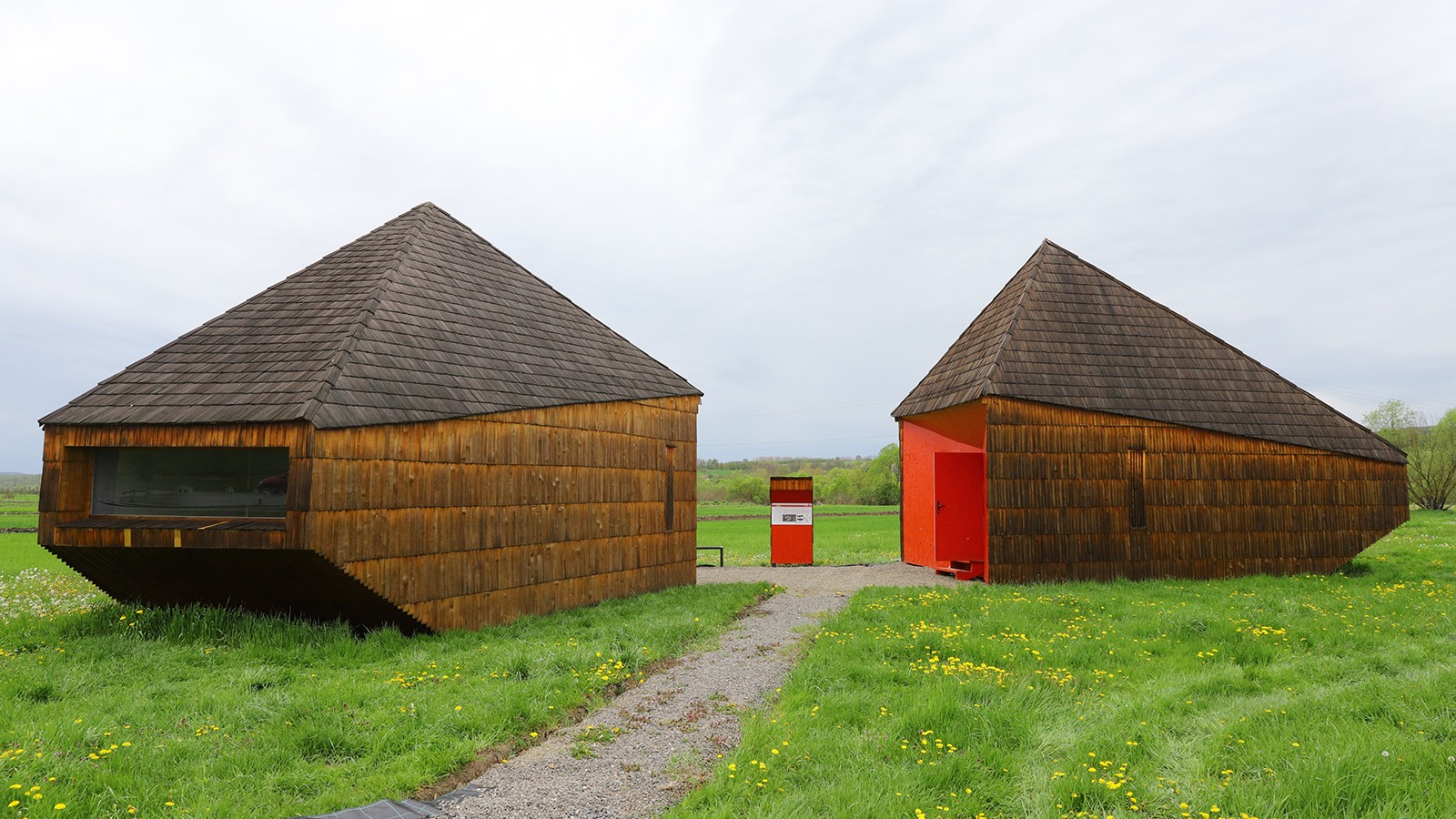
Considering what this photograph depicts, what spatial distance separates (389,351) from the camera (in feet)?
33.3

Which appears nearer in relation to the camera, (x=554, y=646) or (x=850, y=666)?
(x=850, y=666)

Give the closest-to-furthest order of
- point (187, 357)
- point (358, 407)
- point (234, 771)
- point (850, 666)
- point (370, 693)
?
point (234, 771) < point (370, 693) < point (850, 666) < point (358, 407) < point (187, 357)

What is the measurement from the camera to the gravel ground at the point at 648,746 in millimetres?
5074

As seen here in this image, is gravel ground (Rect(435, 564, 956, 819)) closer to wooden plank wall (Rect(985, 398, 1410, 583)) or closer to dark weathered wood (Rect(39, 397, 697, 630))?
dark weathered wood (Rect(39, 397, 697, 630))

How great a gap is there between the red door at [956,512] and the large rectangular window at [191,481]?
12368mm

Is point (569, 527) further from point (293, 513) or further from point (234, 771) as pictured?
point (234, 771)

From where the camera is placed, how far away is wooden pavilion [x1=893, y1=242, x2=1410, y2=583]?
14.6 metres

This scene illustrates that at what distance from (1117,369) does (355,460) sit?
13.3 meters

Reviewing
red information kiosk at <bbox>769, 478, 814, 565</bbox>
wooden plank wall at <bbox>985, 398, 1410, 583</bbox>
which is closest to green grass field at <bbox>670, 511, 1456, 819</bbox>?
wooden plank wall at <bbox>985, 398, 1410, 583</bbox>

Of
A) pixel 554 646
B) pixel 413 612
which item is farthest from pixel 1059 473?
pixel 413 612

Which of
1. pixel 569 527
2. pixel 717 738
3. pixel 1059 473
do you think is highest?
pixel 1059 473

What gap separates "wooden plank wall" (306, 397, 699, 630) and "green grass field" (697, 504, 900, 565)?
22.0ft

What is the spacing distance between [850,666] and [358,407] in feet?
19.4

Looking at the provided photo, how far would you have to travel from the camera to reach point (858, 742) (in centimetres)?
578
